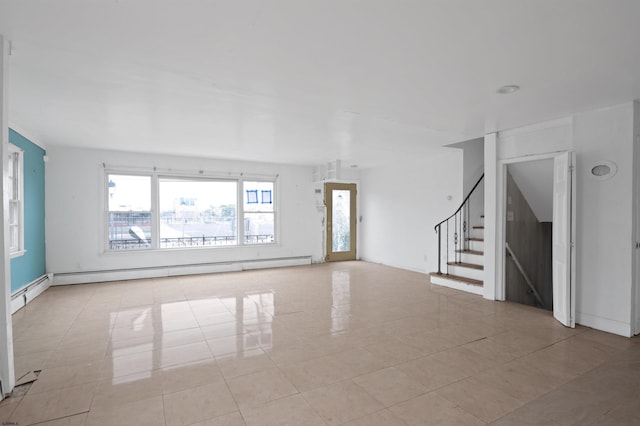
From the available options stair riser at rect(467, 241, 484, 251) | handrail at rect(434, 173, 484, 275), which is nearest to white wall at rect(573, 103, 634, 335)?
stair riser at rect(467, 241, 484, 251)

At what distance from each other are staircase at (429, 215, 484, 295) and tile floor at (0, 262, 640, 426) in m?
0.53

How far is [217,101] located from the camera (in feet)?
12.1

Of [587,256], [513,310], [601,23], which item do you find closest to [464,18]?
[601,23]

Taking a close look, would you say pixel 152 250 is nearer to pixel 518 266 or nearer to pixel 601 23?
pixel 518 266

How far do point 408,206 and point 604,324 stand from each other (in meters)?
4.36

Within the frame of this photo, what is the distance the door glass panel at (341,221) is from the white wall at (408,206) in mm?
406

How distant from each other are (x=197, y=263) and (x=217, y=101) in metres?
4.52

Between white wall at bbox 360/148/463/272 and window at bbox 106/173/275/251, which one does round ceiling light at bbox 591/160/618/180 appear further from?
window at bbox 106/173/275/251

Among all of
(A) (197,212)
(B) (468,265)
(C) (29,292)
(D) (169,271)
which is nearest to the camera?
(C) (29,292)

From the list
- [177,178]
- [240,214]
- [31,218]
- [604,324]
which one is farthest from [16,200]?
[604,324]

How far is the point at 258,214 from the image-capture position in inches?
318

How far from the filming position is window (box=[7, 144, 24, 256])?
482 centimetres

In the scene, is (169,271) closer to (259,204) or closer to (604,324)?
(259,204)

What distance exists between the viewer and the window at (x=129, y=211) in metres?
6.57
